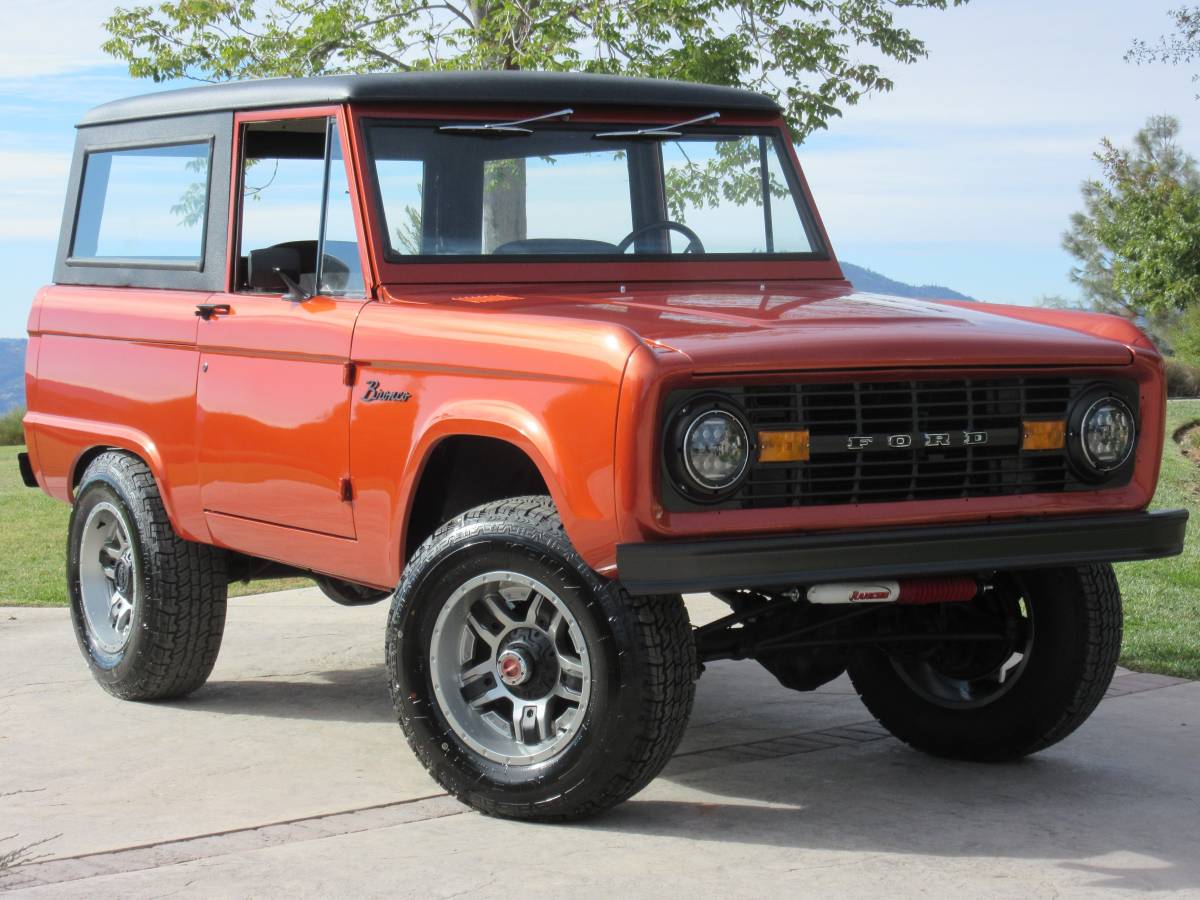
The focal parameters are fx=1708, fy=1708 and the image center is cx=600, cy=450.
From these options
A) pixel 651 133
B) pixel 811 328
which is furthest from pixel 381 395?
pixel 651 133

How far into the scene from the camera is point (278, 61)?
2005 cm

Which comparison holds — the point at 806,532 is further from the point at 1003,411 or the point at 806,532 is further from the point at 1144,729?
the point at 1144,729

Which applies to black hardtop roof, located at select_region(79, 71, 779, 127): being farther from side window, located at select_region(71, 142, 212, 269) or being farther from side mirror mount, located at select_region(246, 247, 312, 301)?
side mirror mount, located at select_region(246, 247, 312, 301)

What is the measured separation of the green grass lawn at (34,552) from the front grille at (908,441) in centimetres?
580

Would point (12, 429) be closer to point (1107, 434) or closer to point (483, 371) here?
point (483, 371)

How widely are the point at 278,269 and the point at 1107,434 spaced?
2660 mm

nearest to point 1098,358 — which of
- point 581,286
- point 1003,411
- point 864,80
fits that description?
point 1003,411

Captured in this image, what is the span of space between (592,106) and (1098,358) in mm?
2006

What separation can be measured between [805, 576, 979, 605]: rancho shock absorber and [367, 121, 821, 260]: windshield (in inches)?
65.7

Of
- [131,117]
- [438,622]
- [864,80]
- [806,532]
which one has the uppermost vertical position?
[864,80]

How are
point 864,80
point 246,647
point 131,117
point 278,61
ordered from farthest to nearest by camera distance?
point 278,61 < point 864,80 < point 246,647 < point 131,117

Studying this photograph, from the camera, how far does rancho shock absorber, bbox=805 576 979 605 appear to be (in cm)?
448

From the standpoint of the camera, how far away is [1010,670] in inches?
215

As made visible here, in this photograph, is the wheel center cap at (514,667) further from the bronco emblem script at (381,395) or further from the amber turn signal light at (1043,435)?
the amber turn signal light at (1043,435)
